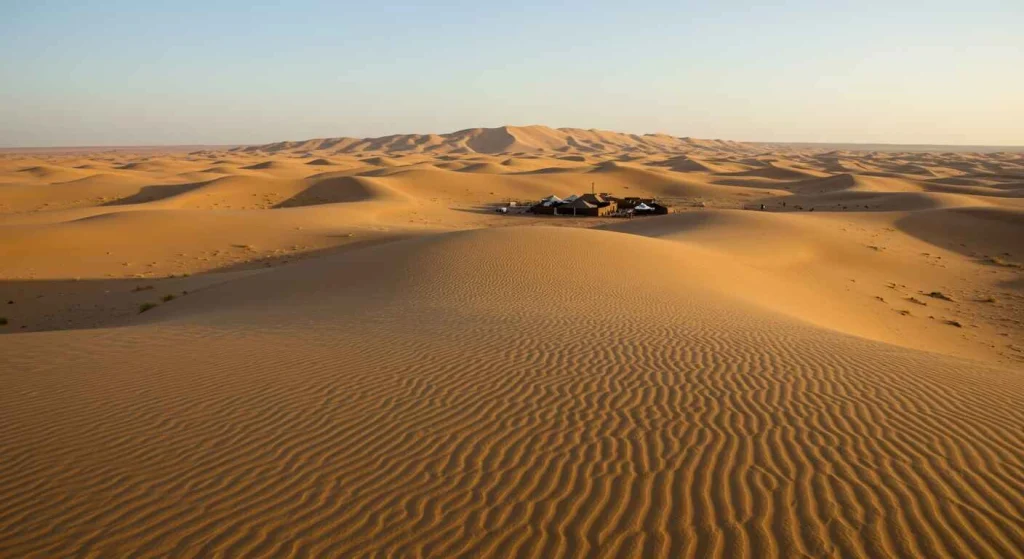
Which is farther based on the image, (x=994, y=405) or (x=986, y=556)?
(x=994, y=405)

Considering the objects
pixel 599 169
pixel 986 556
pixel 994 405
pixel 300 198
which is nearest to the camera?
pixel 986 556

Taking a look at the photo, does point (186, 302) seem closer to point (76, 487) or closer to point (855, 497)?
point (76, 487)

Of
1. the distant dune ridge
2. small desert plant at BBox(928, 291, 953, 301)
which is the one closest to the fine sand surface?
small desert plant at BBox(928, 291, 953, 301)

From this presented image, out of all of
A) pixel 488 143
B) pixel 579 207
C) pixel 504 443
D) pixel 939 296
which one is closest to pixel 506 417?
pixel 504 443

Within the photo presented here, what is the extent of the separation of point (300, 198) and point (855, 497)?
49021mm

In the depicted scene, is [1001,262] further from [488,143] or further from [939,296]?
[488,143]

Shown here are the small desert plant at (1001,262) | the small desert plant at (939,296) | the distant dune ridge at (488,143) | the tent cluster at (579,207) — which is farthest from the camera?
the distant dune ridge at (488,143)

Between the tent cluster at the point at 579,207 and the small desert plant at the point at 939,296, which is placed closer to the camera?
the small desert plant at the point at 939,296

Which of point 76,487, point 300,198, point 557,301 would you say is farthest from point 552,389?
point 300,198

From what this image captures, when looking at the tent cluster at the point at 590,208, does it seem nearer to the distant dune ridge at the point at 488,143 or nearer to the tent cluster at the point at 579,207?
the tent cluster at the point at 579,207

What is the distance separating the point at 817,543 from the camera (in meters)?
4.07

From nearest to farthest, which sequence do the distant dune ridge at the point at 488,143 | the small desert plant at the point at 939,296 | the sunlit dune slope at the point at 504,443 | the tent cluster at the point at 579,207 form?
the sunlit dune slope at the point at 504,443 → the small desert plant at the point at 939,296 → the tent cluster at the point at 579,207 → the distant dune ridge at the point at 488,143

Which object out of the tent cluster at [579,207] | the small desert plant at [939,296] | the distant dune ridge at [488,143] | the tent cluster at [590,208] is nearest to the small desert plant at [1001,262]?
the small desert plant at [939,296]

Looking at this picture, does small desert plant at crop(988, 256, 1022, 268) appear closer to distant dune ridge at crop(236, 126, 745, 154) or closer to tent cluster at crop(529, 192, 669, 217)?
tent cluster at crop(529, 192, 669, 217)
